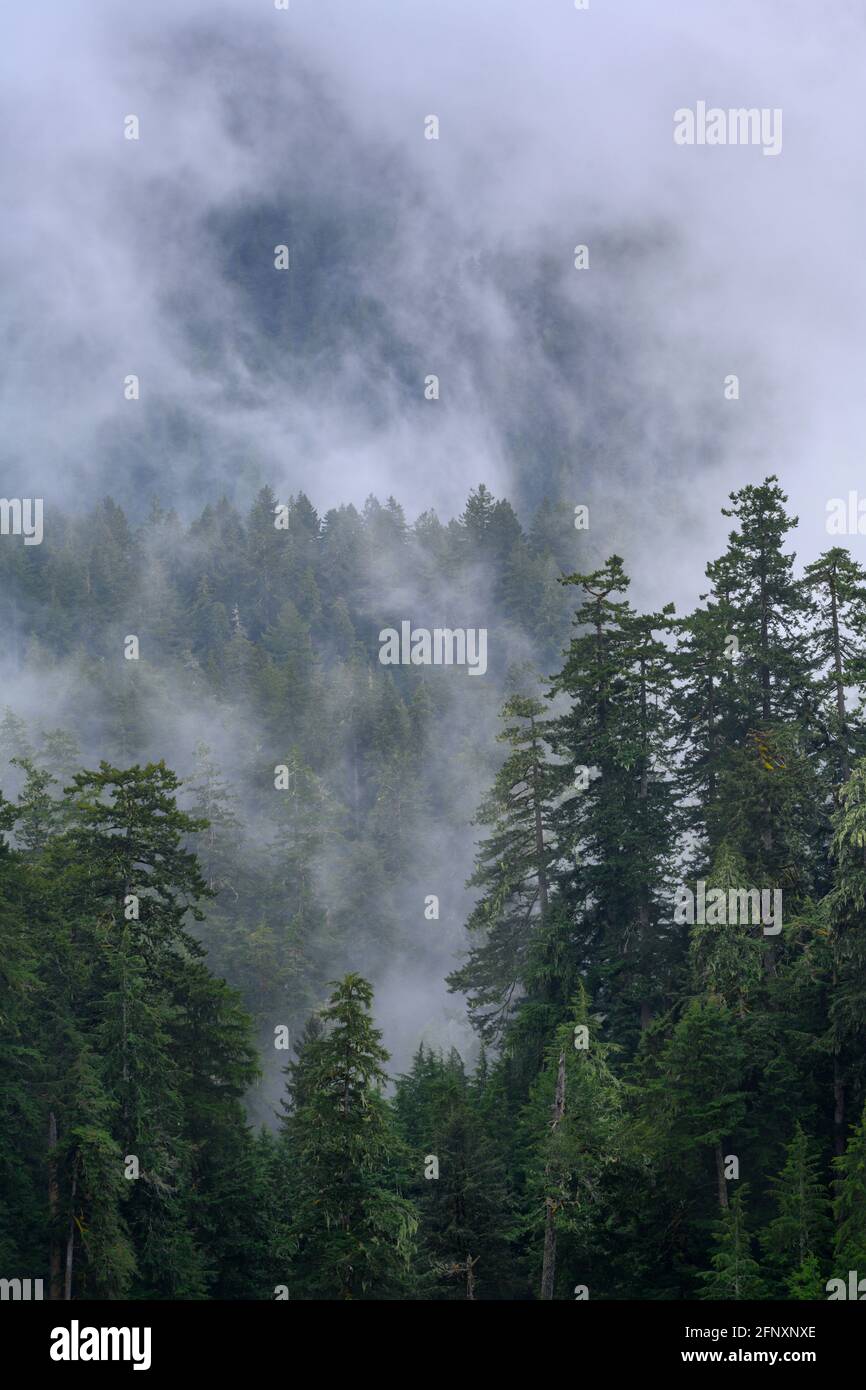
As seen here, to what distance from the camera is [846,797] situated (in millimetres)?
38594

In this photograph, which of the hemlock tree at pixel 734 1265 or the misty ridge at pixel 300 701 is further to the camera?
the misty ridge at pixel 300 701

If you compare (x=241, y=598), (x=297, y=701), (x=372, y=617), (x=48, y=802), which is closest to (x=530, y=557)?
(x=372, y=617)

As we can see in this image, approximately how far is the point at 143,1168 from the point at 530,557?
11994 centimetres

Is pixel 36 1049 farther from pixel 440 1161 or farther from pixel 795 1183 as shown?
pixel 795 1183

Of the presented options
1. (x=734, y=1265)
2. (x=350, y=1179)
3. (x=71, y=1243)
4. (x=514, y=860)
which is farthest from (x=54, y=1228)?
(x=514, y=860)

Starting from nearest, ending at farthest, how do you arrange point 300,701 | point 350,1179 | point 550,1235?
1. point 350,1179
2. point 550,1235
3. point 300,701

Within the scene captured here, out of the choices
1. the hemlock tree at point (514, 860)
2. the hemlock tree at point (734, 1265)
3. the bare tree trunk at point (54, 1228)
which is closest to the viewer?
the hemlock tree at point (734, 1265)

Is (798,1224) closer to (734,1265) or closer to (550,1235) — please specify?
(734,1265)

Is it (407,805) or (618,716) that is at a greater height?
(407,805)

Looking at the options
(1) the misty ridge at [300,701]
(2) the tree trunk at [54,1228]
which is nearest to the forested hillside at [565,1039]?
(2) the tree trunk at [54,1228]

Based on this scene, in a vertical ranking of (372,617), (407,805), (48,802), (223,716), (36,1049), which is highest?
(372,617)

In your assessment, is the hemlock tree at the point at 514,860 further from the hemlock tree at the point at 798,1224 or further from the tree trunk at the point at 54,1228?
the tree trunk at the point at 54,1228

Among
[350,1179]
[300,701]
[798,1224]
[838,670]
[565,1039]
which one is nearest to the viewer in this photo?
[798,1224]

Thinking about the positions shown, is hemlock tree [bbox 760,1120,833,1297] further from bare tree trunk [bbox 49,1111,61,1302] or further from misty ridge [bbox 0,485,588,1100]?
misty ridge [bbox 0,485,588,1100]
